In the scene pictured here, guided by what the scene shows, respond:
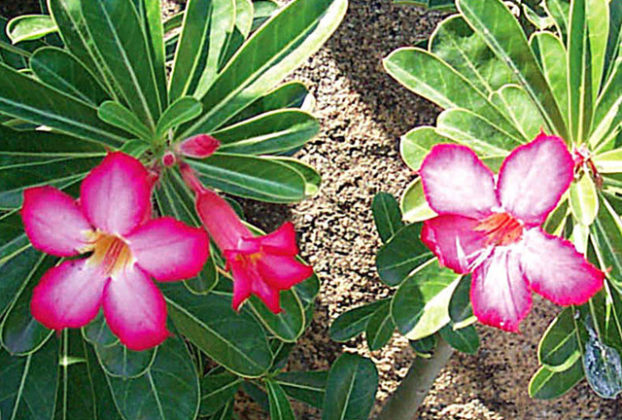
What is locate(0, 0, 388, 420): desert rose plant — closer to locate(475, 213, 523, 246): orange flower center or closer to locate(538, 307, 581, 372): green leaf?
locate(475, 213, 523, 246): orange flower center

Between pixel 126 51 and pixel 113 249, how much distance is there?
10.3 inches

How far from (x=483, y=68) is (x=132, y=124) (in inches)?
20.2

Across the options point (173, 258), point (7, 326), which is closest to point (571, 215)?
point (173, 258)

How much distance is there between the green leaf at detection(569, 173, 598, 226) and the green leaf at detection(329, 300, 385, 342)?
0.58m

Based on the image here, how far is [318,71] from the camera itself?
1795mm

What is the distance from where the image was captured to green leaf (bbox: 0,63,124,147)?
3.18ft

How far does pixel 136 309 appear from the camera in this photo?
2.91 ft

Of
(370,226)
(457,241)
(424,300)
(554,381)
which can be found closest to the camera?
(457,241)

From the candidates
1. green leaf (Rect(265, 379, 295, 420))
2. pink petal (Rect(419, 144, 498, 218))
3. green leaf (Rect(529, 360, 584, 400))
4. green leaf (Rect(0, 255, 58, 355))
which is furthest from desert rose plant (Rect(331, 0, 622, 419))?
green leaf (Rect(0, 255, 58, 355))

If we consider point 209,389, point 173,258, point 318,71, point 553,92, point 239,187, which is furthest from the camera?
point 318,71

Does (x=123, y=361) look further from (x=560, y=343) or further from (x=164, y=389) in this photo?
(x=560, y=343)

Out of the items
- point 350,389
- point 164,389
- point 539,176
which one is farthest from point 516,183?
point 350,389

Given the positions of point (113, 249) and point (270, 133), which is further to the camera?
point (270, 133)

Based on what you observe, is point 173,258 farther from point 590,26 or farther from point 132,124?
point 590,26
